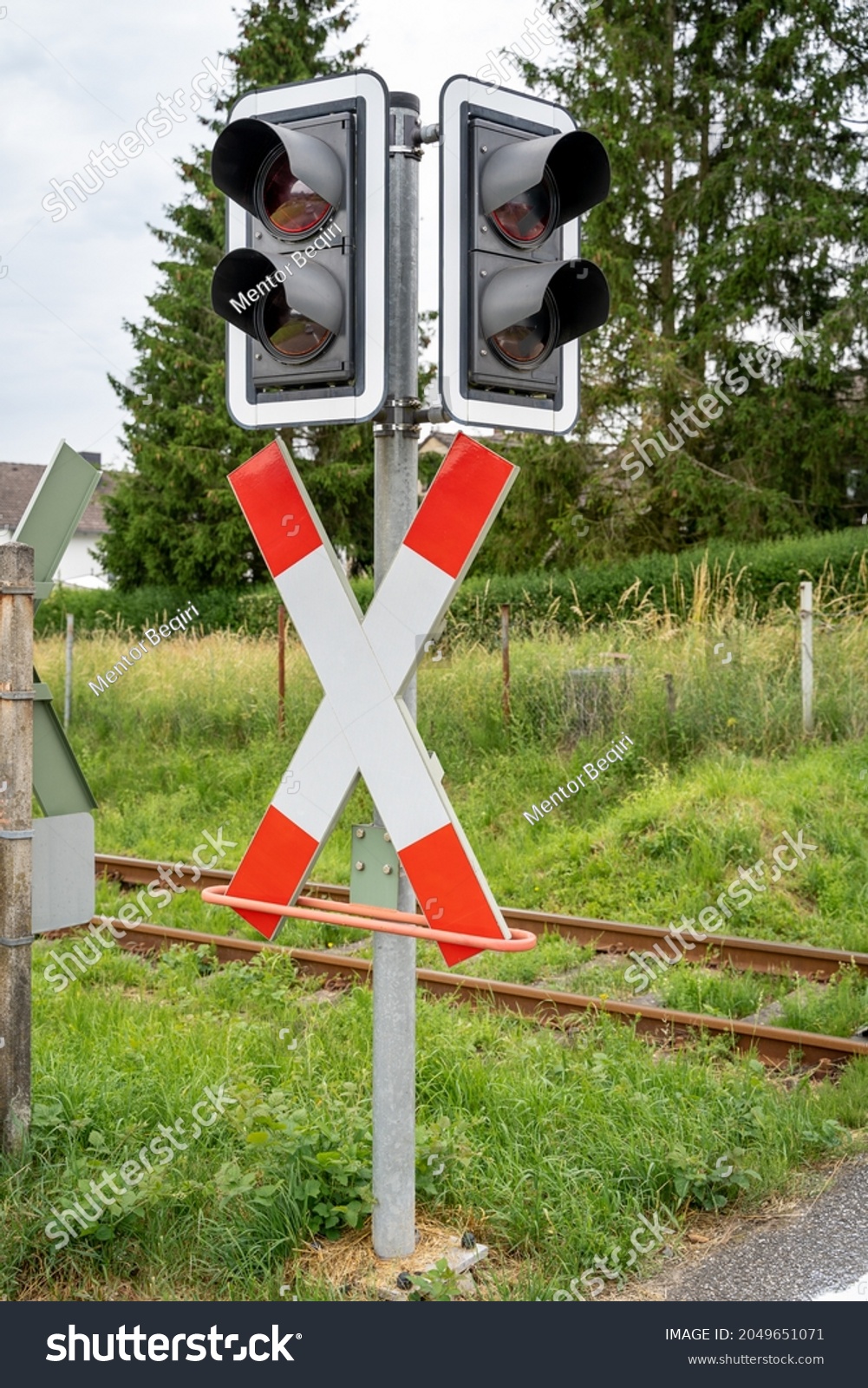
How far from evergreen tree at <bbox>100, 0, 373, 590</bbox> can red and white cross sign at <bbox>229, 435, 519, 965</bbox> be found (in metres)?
26.1

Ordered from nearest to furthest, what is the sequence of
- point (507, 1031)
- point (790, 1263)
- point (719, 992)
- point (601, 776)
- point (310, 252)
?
1. point (310, 252)
2. point (790, 1263)
3. point (507, 1031)
4. point (719, 992)
5. point (601, 776)

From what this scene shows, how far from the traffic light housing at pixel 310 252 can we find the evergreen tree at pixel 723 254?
2161 centimetres

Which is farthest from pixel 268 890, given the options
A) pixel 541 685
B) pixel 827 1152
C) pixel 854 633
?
→ pixel 854 633

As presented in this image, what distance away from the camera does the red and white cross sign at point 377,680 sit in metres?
3.09

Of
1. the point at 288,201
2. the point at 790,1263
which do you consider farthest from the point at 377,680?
the point at 790,1263

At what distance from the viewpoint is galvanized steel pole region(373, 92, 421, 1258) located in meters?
3.27

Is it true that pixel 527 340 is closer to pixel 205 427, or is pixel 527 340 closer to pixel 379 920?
pixel 379 920

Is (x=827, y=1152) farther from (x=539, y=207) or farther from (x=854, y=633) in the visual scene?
(x=854, y=633)

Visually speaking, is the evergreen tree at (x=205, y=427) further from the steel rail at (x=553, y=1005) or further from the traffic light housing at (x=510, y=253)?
the traffic light housing at (x=510, y=253)

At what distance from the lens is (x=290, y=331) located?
3.27m

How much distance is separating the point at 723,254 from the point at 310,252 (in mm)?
23157

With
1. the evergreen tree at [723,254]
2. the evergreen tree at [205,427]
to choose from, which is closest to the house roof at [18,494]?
the evergreen tree at [205,427]

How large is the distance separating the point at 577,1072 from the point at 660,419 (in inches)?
831

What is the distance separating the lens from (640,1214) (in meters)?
3.96
